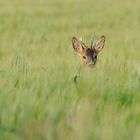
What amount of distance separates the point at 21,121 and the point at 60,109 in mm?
209

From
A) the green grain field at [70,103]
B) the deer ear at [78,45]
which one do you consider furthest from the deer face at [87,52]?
the green grain field at [70,103]

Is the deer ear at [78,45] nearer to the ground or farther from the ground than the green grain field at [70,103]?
farther from the ground

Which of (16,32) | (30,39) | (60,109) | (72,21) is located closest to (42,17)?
(72,21)

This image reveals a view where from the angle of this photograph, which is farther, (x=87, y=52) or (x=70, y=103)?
(x=87, y=52)

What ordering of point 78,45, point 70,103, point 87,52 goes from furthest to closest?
point 78,45, point 87,52, point 70,103

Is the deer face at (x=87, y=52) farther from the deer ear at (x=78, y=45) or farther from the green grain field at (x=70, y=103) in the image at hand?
the green grain field at (x=70, y=103)

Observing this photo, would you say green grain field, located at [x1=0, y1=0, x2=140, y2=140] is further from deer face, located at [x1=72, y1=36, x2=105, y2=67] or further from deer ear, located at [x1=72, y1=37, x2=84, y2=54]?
deer ear, located at [x1=72, y1=37, x2=84, y2=54]

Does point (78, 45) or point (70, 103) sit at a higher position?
point (78, 45)

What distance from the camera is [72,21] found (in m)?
14.2

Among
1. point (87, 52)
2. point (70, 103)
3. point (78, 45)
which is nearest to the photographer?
point (70, 103)

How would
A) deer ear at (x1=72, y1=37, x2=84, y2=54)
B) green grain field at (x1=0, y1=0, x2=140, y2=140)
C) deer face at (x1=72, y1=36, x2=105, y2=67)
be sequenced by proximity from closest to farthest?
1. green grain field at (x1=0, y1=0, x2=140, y2=140)
2. deer face at (x1=72, y1=36, x2=105, y2=67)
3. deer ear at (x1=72, y1=37, x2=84, y2=54)

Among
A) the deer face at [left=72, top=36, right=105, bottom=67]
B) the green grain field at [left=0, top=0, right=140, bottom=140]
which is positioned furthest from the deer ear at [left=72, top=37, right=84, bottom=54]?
the green grain field at [left=0, top=0, right=140, bottom=140]

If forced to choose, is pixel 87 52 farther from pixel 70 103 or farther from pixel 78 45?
pixel 70 103

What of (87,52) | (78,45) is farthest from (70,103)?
(78,45)
